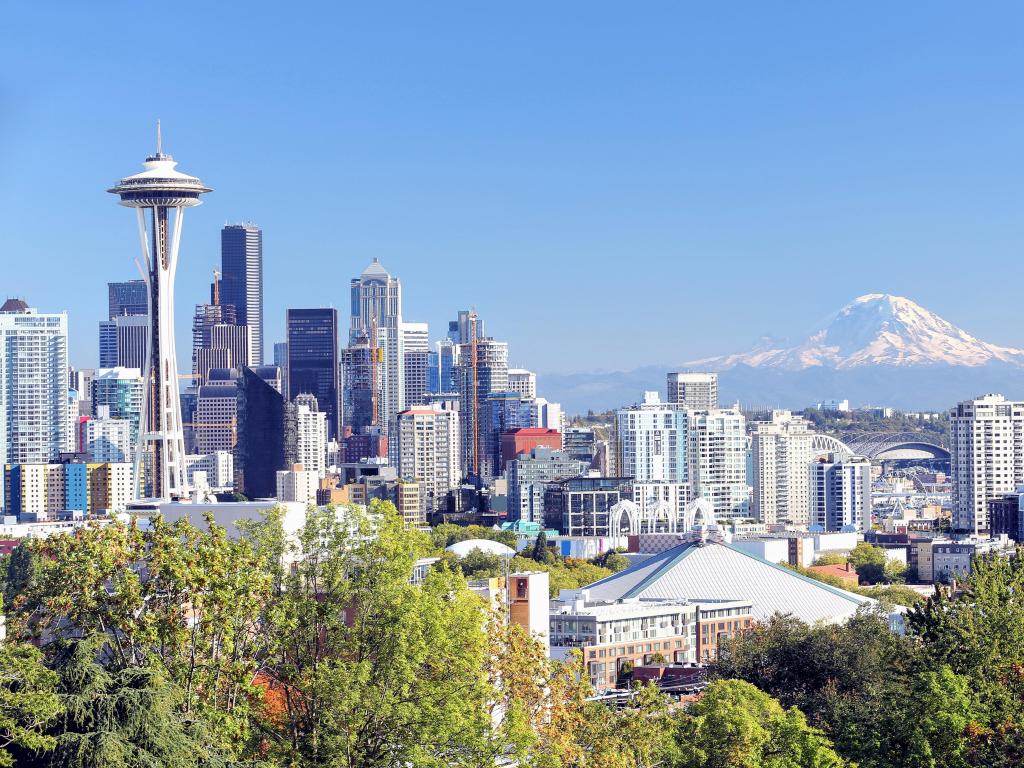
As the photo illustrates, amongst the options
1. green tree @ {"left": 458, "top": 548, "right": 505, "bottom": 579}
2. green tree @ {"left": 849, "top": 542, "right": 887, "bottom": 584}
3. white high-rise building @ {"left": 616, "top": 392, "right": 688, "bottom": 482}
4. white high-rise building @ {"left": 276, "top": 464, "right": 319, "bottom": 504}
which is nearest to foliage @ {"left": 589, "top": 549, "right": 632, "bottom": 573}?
green tree @ {"left": 458, "top": 548, "right": 505, "bottom": 579}

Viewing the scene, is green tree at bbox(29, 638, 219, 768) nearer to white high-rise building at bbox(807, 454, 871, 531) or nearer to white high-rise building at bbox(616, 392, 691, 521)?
white high-rise building at bbox(807, 454, 871, 531)

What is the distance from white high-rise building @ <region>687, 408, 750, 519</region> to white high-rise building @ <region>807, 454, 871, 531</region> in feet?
17.0

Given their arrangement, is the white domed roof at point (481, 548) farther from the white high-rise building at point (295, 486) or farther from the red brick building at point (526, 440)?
the red brick building at point (526, 440)

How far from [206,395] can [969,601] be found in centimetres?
16467

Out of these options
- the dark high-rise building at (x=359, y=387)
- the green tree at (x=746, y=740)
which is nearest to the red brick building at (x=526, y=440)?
the dark high-rise building at (x=359, y=387)

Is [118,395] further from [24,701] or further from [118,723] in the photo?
[24,701]

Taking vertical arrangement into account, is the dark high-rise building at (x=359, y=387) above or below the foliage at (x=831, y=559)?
above

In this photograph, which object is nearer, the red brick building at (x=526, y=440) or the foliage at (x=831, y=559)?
the foliage at (x=831, y=559)

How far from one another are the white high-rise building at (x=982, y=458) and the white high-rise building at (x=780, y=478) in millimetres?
17680

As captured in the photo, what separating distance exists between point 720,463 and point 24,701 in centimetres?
12372

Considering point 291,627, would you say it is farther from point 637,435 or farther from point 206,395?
point 206,395

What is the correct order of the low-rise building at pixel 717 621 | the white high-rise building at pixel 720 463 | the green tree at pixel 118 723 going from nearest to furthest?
the green tree at pixel 118 723
the low-rise building at pixel 717 621
the white high-rise building at pixel 720 463

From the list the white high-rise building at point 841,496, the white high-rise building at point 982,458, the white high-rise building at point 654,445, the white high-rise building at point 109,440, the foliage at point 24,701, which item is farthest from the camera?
the white high-rise building at point 109,440

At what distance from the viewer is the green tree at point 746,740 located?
24.0 meters
